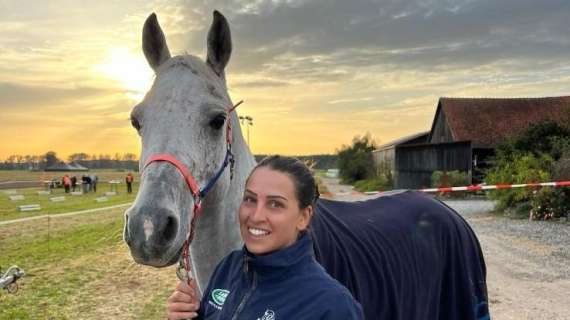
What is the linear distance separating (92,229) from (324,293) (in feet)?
48.6

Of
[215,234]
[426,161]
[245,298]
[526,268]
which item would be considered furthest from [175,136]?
[426,161]

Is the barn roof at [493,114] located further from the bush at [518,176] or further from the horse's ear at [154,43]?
the horse's ear at [154,43]

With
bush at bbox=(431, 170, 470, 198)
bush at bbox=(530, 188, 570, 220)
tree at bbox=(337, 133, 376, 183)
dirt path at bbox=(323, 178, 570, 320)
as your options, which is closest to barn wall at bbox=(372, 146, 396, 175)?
tree at bbox=(337, 133, 376, 183)

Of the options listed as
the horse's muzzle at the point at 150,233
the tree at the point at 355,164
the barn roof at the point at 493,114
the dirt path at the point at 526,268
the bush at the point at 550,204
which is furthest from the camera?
the tree at the point at 355,164

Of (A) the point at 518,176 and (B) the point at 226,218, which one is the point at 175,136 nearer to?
(B) the point at 226,218

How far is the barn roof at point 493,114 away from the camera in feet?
99.7

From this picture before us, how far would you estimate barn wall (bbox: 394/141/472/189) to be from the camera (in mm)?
26531

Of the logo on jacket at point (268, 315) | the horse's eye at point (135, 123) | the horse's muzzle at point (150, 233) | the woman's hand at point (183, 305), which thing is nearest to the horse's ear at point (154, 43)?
the horse's eye at point (135, 123)

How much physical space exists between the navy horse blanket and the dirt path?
0.50m

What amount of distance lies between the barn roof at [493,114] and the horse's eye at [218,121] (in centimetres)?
2919

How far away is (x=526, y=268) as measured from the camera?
845 centimetres

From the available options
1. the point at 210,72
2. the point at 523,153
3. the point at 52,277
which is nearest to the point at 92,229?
the point at 52,277

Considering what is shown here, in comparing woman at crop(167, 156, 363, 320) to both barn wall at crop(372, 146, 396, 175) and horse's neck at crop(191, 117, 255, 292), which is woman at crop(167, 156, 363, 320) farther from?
barn wall at crop(372, 146, 396, 175)

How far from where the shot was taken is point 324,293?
58.6 inches
